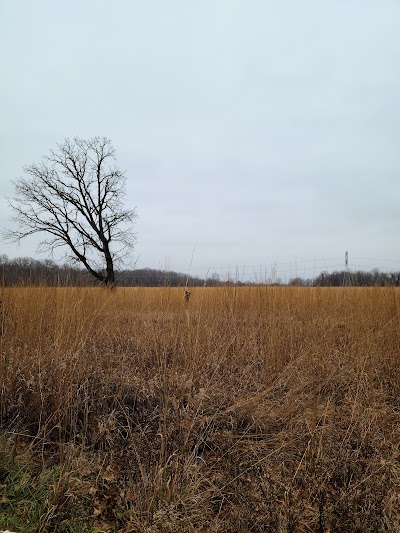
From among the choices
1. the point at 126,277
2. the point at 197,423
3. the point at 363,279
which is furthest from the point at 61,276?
the point at 363,279

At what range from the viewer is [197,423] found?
2246 mm

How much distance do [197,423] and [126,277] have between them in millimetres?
2771

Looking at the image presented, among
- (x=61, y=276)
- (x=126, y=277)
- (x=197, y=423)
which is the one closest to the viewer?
(x=197, y=423)

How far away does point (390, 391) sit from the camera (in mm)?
2871

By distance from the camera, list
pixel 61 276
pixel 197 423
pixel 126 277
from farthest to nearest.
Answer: pixel 126 277, pixel 61 276, pixel 197 423

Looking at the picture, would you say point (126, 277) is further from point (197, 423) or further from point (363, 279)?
point (363, 279)

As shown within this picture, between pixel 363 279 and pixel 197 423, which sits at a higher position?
pixel 363 279

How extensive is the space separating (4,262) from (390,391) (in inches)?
195

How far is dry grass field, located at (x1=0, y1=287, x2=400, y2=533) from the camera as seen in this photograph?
1.54m

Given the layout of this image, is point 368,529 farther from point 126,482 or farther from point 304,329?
point 304,329

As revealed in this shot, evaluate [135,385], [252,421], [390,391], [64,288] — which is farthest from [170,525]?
[64,288]

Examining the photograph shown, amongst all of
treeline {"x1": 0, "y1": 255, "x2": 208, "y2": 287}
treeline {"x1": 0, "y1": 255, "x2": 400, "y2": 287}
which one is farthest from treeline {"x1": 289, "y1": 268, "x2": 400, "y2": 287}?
treeline {"x1": 0, "y1": 255, "x2": 208, "y2": 287}

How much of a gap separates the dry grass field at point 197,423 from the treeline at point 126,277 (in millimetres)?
209

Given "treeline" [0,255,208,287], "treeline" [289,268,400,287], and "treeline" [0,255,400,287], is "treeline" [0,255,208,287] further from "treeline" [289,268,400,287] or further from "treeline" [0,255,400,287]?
"treeline" [289,268,400,287]
